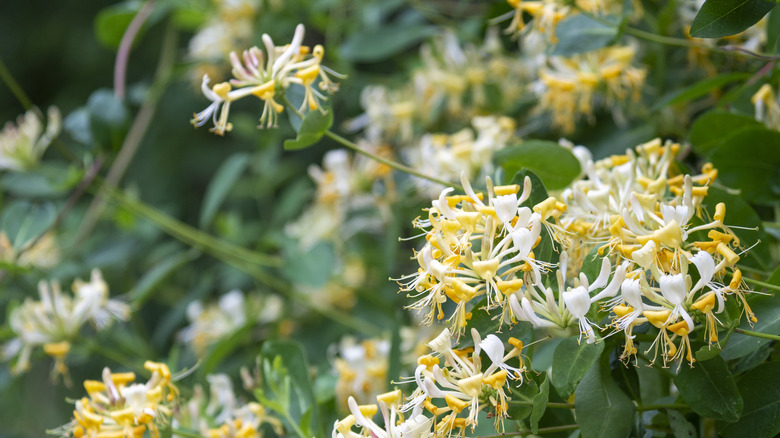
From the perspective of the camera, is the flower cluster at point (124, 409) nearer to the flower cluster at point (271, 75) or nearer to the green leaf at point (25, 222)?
the flower cluster at point (271, 75)

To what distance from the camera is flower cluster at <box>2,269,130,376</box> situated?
0.86 meters

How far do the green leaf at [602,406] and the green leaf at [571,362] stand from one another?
17 mm

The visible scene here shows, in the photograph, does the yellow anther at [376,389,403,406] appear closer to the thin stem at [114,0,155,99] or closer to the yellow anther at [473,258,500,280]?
the yellow anther at [473,258,500,280]

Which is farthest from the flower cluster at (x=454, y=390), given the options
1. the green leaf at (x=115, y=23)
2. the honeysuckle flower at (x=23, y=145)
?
the green leaf at (x=115, y=23)

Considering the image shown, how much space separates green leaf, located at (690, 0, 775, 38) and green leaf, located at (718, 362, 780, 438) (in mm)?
239

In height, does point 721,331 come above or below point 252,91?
below

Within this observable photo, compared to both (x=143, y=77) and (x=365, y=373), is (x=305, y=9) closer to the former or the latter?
(x=365, y=373)

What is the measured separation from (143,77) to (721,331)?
1969mm

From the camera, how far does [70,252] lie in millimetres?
1235

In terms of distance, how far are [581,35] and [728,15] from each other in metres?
0.20

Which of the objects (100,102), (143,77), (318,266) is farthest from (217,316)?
(143,77)

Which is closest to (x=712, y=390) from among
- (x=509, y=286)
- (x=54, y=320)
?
(x=509, y=286)

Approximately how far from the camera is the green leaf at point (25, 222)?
987 mm

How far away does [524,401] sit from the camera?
45 centimetres
